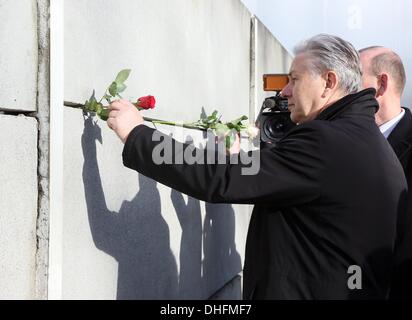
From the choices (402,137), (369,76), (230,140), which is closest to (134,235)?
(230,140)

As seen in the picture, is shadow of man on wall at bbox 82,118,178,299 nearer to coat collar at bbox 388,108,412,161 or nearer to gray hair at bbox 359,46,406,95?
coat collar at bbox 388,108,412,161

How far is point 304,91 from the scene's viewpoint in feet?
7.31

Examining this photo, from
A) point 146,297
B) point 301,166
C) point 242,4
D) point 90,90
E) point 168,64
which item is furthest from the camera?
point 242,4

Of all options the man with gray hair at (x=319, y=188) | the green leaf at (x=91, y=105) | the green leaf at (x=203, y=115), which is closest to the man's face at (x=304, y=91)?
the man with gray hair at (x=319, y=188)

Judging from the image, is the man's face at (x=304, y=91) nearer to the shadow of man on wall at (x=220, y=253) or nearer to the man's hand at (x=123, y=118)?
the man's hand at (x=123, y=118)

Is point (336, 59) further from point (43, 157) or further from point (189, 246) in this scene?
point (189, 246)

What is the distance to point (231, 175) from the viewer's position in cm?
197

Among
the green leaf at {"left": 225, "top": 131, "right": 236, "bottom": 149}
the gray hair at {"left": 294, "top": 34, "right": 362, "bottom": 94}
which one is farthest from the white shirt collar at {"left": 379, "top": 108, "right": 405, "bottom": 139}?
the gray hair at {"left": 294, "top": 34, "right": 362, "bottom": 94}

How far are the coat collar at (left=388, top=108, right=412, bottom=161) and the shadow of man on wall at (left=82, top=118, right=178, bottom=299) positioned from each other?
1.19m

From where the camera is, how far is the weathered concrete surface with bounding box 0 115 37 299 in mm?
1828

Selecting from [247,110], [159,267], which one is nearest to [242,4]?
[247,110]

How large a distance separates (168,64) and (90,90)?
3.03 ft
